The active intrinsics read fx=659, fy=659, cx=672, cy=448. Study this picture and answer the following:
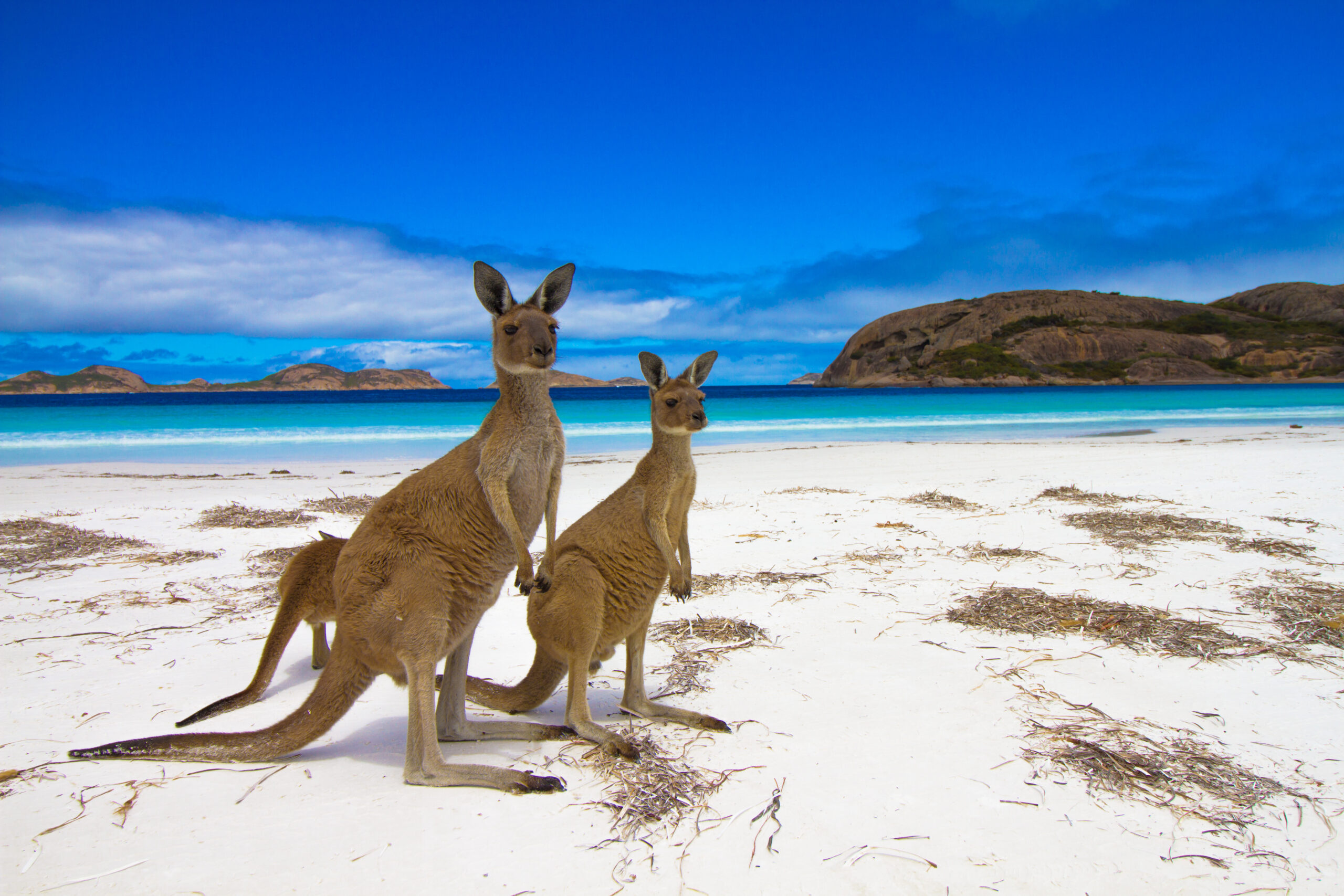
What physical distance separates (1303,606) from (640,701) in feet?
13.5

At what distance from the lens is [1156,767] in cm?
235

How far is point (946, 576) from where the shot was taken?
16.2ft

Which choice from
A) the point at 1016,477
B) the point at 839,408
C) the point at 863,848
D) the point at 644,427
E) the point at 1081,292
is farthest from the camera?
the point at 1081,292

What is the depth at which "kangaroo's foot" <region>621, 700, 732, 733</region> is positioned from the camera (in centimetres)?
275

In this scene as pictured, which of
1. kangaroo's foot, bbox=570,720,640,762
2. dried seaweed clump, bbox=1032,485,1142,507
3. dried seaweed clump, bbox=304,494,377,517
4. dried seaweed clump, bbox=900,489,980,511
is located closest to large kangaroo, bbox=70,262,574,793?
kangaroo's foot, bbox=570,720,640,762

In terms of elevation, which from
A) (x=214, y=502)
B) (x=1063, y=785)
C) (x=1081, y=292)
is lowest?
(x=1063, y=785)

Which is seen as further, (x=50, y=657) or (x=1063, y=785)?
(x=50, y=657)

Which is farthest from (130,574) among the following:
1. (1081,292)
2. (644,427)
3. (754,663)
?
(1081,292)

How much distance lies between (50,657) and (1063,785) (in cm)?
478

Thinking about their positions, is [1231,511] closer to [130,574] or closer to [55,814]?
[55,814]

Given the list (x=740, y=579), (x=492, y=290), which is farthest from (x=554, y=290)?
(x=740, y=579)

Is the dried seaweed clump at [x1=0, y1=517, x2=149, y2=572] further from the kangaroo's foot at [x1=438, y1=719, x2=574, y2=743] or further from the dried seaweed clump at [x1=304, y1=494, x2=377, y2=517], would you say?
the kangaroo's foot at [x1=438, y1=719, x2=574, y2=743]

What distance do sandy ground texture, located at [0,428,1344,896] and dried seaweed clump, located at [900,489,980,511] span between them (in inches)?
42.9

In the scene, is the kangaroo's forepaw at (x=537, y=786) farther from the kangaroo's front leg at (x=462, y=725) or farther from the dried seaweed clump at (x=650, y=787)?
the kangaroo's front leg at (x=462, y=725)
